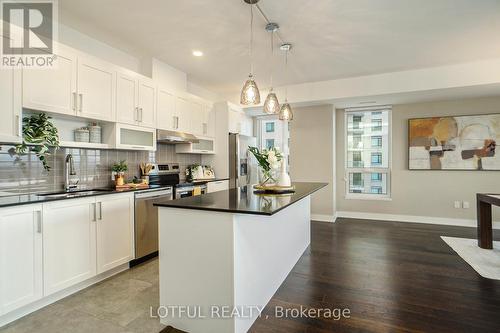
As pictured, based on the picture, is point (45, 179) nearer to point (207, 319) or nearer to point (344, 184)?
point (207, 319)

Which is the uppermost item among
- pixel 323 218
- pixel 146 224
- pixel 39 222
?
pixel 39 222

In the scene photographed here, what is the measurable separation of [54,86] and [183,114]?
6.24 ft

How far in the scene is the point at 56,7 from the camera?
2486 mm

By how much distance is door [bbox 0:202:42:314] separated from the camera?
1873 millimetres

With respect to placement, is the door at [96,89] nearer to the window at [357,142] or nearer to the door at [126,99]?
the door at [126,99]

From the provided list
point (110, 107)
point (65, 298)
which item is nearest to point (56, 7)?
point (110, 107)

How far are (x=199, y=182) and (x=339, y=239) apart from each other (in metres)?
2.44

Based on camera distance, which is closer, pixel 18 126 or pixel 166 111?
pixel 18 126

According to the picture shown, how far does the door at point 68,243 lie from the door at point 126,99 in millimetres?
1143

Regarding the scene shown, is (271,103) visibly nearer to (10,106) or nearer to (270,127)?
(10,106)

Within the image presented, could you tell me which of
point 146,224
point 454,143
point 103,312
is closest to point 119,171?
point 146,224

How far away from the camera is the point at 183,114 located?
4.14 m

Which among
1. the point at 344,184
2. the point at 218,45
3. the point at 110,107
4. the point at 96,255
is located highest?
the point at 218,45

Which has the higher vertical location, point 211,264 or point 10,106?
point 10,106
